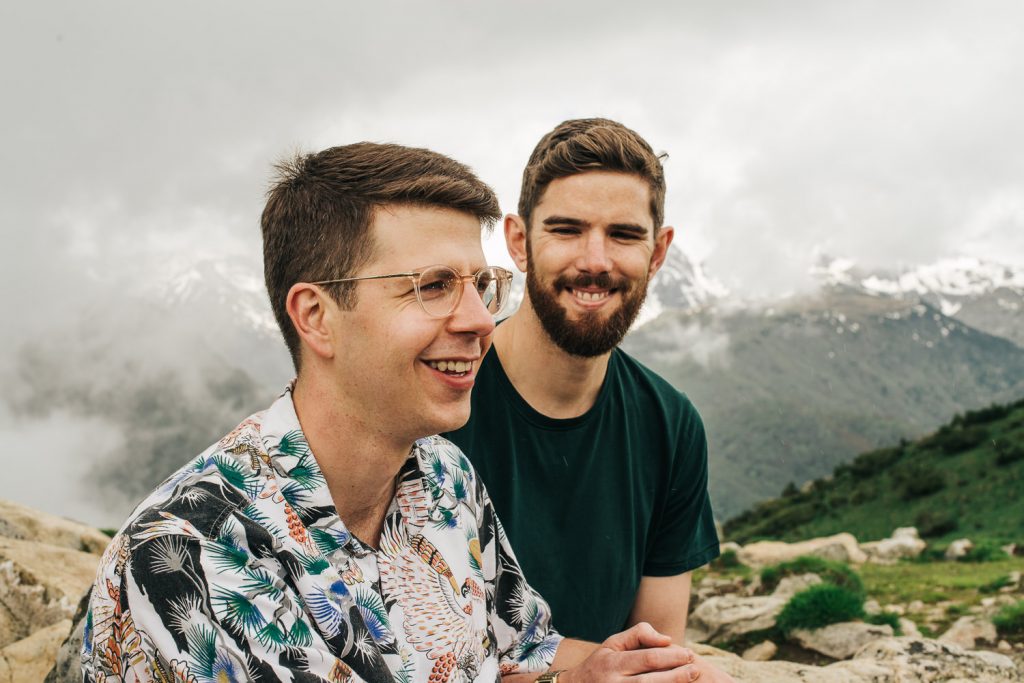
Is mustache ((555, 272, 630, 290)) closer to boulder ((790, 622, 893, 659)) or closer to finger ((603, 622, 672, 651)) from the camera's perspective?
finger ((603, 622, 672, 651))

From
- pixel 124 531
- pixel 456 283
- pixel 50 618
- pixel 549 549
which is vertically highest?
pixel 456 283

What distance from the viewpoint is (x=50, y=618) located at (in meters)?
6.55

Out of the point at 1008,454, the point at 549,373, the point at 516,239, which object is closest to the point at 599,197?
the point at 516,239

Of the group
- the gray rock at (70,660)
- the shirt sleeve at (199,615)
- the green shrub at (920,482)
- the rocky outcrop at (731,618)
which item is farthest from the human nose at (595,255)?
the green shrub at (920,482)

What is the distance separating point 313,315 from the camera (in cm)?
284

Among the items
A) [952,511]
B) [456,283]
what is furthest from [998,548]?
[456,283]

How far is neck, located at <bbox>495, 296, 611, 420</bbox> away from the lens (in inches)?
188

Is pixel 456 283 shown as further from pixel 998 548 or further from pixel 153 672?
pixel 998 548

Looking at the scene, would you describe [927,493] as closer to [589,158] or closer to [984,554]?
[984,554]

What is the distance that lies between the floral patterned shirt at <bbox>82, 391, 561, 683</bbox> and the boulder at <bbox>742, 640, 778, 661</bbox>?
6.55m

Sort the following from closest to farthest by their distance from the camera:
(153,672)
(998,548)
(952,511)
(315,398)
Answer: (153,672), (315,398), (998,548), (952,511)

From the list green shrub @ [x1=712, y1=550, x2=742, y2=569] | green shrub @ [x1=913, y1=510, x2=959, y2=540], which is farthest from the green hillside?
green shrub @ [x1=712, y1=550, x2=742, y2=569]

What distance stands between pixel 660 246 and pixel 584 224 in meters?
0.69

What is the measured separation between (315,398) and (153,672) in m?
0.98
